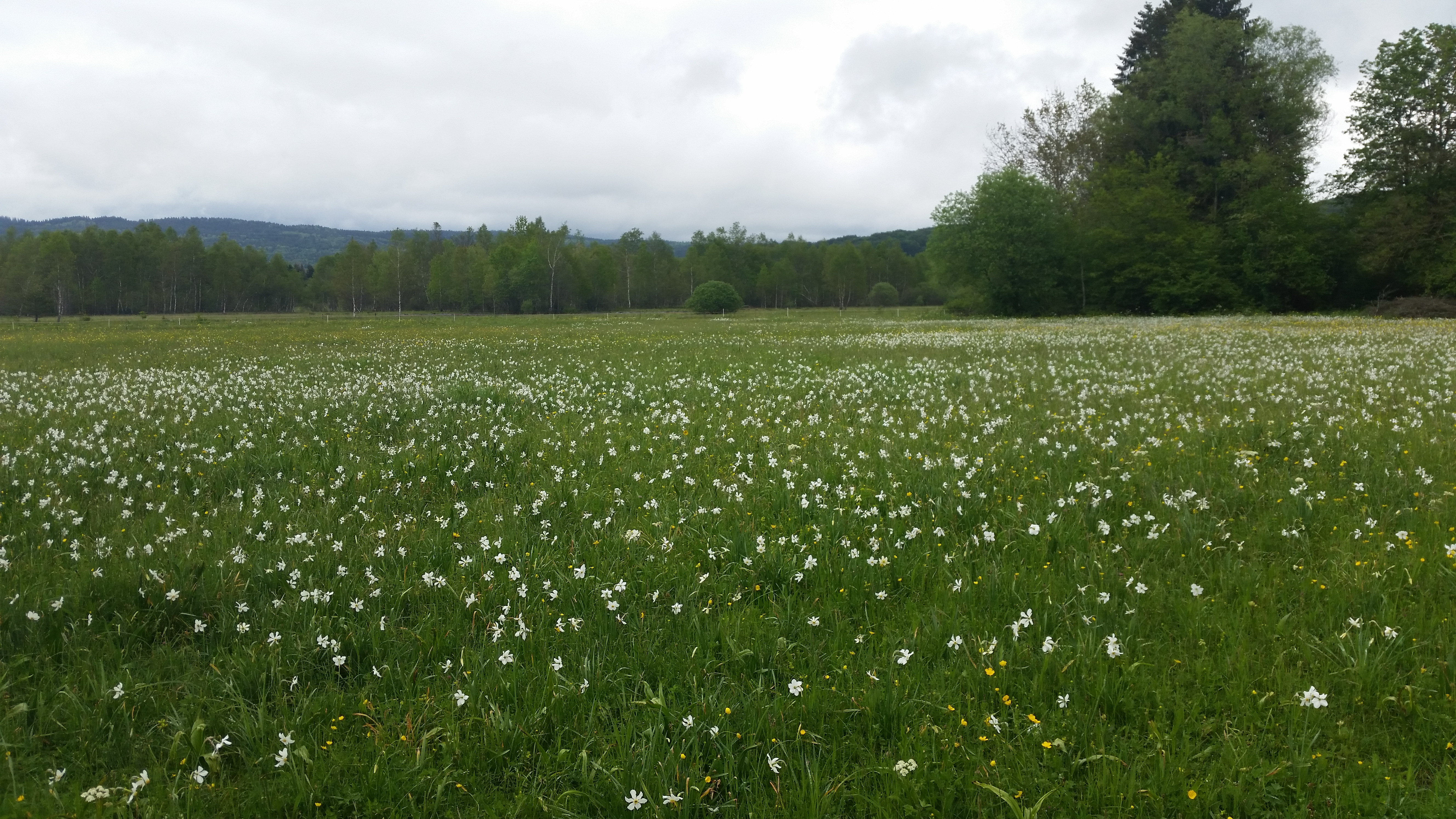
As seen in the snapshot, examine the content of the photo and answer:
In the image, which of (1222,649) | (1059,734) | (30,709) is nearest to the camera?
(1059,734)

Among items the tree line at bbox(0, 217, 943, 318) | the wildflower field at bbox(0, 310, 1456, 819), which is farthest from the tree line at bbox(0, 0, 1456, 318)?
the wildflower field at bbox(0, 310, 1456, 819)

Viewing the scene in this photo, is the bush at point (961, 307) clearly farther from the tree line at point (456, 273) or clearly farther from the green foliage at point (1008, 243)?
the tree line at point (456, 273)

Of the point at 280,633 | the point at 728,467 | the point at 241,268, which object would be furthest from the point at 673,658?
the point at 241,268

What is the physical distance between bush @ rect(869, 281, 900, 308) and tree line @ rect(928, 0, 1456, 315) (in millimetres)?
59036

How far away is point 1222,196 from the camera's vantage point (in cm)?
5628

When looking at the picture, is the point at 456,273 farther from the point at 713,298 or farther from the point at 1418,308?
the point at 1418,308

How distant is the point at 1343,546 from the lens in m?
4.99

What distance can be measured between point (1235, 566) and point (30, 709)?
22.9ft

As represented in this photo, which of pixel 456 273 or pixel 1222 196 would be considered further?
pixel 456 273

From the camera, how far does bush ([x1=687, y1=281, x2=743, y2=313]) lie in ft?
286

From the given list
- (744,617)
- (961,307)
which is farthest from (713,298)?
(744,617)

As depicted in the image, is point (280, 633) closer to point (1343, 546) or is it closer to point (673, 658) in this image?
point (673, 658)

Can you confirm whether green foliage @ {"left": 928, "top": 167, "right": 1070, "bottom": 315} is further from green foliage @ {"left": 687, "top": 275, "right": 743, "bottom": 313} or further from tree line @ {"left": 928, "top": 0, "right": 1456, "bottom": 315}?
green foliage @ {"left": 687, "top": 275, "right": 743, "bottom": 313}

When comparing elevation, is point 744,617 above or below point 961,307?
below
